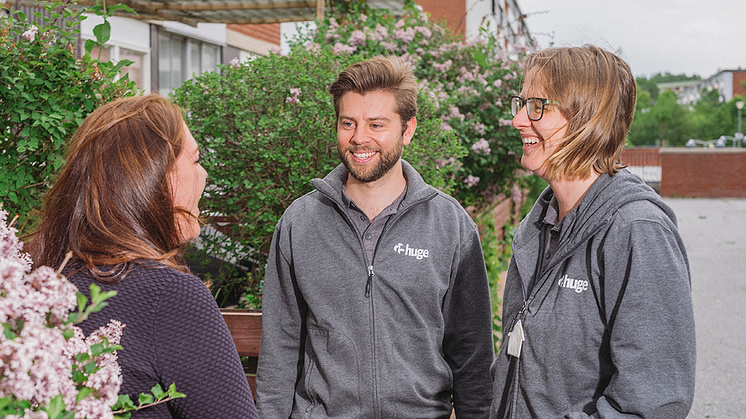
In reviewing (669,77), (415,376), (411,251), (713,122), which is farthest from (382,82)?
(669,77)

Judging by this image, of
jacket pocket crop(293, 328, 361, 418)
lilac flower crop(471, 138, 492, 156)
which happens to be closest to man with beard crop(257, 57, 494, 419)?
jacket pocket crop(293, 328, 361, 418)

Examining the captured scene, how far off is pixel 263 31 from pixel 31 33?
42.1 ft

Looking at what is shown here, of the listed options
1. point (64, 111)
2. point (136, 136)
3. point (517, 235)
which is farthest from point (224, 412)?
point (64, 111)

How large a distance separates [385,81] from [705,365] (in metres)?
5.98

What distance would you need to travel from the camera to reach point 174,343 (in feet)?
4.69

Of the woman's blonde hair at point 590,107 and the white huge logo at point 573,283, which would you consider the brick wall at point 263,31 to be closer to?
the woman's blonde hair at point 590,107

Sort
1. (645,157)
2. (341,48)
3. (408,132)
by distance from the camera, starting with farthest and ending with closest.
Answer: (645,157), (341,48), (408,132)

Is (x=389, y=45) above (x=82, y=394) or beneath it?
above

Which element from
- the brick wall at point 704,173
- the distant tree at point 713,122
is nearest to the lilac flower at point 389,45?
the brick wall at point 704,173

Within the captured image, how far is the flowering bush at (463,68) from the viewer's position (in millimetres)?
7605

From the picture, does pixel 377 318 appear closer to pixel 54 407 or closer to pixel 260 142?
pixel 54 407

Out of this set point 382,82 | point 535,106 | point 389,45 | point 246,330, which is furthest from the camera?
point 389,45

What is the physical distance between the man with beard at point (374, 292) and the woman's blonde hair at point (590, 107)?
786 millimetres

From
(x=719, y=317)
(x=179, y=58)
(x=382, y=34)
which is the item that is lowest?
(x=719, y=317)
